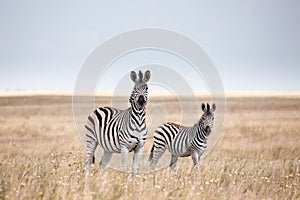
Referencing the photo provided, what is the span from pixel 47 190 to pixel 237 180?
4.05m

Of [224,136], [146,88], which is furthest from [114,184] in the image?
[224,136]

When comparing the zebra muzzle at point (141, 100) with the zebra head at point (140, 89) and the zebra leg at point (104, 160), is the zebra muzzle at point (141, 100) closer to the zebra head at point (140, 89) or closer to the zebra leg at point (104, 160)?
the zebra head at point (140, 89)

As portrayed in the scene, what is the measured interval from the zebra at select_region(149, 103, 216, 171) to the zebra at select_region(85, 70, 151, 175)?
126 centimetres

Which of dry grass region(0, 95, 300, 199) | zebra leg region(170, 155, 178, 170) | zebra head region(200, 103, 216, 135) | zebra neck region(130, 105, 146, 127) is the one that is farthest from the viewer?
zebra leg region(170, 155, 178, 170)

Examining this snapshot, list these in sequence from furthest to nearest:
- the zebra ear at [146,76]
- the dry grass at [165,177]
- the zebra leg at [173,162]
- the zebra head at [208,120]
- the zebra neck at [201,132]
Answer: the zebra leg at [173,162] < the zebra neck at [201,132] < the zebra head at [208,120] < the zebra ear at [146,76] < the dry grass at [165,177]

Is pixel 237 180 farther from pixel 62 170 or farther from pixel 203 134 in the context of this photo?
pixel 62 170

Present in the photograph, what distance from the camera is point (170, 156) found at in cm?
900

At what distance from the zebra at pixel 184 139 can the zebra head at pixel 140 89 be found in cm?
155

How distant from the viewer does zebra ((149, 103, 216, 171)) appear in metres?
7.78

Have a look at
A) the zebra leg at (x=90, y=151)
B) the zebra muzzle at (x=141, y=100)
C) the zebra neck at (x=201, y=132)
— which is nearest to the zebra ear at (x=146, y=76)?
the zebra muzzle at (x=141, y=100)

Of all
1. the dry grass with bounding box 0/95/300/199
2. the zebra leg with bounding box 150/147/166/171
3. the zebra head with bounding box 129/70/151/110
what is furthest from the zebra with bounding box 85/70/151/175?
the zebra leg with bounding box 150/147/166/171

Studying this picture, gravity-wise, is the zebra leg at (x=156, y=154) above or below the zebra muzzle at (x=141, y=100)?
below

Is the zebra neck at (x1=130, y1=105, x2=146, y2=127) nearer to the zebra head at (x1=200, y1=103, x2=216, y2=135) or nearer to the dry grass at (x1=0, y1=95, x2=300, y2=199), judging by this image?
the dry grass at (x1=0, y1=95, x2=300, y2=199)

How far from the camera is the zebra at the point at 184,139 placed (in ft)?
25.5
